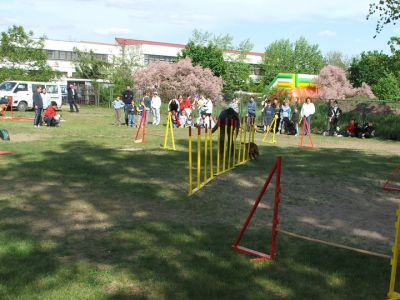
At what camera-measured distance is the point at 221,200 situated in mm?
9281

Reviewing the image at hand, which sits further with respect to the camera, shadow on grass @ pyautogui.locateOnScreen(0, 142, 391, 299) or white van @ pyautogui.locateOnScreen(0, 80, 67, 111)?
white van @ pyautogui.locateOnScreen(0, 80, 67, 111)

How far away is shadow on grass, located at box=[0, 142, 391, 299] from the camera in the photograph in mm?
5285

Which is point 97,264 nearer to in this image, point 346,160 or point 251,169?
point 251,169

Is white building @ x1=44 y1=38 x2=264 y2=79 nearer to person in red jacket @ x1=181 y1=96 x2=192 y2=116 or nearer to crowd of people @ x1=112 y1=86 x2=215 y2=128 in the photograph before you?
person in red jacket @ x1=181 y1=96 x2=192 y2=116

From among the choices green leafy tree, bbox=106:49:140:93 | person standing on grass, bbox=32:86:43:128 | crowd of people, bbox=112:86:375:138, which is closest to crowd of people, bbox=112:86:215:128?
crowd of people, bbox=112:86:375:138

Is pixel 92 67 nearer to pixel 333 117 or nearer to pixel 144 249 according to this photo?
pixel 333 117

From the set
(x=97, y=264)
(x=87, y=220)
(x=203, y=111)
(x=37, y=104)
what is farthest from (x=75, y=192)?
(x=203, y=111)

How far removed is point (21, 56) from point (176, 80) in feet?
45.5

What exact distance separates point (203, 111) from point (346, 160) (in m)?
10.9

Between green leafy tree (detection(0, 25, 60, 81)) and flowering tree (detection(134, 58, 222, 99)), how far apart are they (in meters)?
9.47

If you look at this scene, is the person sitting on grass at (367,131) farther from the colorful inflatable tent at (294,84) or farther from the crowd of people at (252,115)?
the colorful inflatable tent at (294,84)

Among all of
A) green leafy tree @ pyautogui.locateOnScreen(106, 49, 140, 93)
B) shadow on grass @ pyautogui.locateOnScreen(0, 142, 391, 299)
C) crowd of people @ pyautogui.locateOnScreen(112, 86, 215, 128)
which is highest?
green leafy tree @ pyautogui.locateOnScreen(106, 49, 140, 93)

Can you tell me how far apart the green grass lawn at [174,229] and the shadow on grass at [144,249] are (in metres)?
0.02

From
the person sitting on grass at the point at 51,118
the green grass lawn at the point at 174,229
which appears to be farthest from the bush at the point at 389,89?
the green grass lawn at the point at 174,229
